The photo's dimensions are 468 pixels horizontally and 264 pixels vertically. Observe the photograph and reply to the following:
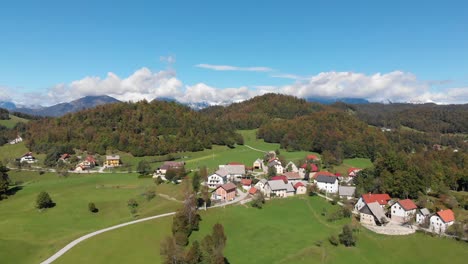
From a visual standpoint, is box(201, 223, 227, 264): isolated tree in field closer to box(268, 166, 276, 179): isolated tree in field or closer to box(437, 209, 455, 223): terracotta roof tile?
box(437, 209, 455, 223): terracotta roof tile

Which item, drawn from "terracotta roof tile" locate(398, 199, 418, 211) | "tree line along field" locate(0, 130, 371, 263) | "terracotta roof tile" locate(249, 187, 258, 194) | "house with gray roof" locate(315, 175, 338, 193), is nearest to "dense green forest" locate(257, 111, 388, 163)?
"house with gray roof" locate(315, 175, 338, 193)

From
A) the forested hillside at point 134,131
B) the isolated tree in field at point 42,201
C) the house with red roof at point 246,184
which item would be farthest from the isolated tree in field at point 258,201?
the forested hillside at point 134,131

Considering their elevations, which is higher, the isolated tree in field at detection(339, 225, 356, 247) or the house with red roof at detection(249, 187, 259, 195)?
the house with red roof at detection(249, 187, 259, 195)

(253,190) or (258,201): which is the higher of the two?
(253,190)

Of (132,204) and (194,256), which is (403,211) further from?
(132,204)

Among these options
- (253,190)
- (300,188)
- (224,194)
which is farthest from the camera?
(300,188)


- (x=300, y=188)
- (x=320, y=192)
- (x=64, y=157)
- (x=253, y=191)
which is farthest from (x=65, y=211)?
(x=64, y=157)
